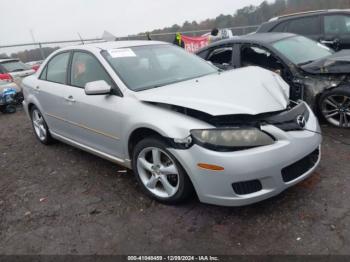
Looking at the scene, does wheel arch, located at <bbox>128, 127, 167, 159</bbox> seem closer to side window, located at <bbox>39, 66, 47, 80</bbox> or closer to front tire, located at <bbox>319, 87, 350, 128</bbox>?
side window, located at <bbox>39, 66, 47, 80</bbox>

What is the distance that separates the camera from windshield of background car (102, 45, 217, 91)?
12.5 feet

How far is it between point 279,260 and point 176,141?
123 cm

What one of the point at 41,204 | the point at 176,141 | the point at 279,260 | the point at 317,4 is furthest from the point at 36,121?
the point at 317,4

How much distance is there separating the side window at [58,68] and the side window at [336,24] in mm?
5884

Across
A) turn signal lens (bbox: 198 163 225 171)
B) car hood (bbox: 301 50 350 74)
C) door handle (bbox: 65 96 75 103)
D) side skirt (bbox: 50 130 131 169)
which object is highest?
door handle (bbox: 65 96 75 103)

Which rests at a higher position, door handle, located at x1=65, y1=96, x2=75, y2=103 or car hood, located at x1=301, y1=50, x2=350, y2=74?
door handle, located at x1=65, y1=96, x2=75, y2=103

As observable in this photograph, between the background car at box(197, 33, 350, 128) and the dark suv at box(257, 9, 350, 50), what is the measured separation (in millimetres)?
1763

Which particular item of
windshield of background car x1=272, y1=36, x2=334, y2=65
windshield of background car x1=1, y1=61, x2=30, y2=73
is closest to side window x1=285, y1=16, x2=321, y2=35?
windshield of background car x1=272, y1=36, x2=334, y2=65

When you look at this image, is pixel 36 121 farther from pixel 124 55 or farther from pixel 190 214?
pixel 190 214

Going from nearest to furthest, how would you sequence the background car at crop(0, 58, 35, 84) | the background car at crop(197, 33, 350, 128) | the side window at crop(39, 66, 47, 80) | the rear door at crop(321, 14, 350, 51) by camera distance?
the background car at crop(197, 33, 350, 128)
the side window at crop(39, 66, 47, 80)
the rear door at crop(321, 14, 350, 51)
the background car at crop(0, 58, 35, 84)

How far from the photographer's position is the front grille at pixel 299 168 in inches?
119

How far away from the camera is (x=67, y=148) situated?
217 inches

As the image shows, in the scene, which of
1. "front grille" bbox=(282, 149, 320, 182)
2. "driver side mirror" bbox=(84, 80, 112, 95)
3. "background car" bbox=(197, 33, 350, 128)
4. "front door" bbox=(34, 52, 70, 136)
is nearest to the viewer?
"front grille" bbox=(282, 149, 320, 182)

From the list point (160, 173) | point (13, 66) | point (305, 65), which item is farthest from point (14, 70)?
point (160, 173)
